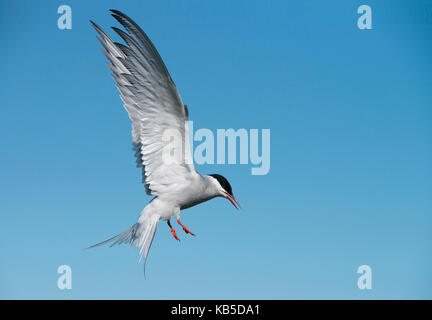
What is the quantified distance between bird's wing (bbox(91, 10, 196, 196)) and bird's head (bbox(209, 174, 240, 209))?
377 millimetres

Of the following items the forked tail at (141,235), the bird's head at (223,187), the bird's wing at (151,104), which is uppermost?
the bird's wing at (151,104)

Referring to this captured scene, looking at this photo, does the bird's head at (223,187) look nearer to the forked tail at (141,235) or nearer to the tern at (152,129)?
the tern at (152,129)

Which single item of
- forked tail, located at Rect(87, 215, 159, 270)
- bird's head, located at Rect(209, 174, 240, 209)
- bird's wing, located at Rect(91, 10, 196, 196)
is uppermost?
bird's wing, located at Rect(91, 10, 196, 196)

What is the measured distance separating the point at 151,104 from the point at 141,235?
1.17 meters

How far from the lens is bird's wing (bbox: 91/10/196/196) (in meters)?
2.96

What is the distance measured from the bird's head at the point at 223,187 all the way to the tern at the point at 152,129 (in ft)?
0.04

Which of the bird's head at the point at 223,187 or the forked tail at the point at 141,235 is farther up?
the bird's head at the point at 223,187

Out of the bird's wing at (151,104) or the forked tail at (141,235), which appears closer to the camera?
the bird's wing at (151,104)

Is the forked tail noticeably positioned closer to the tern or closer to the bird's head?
the tern

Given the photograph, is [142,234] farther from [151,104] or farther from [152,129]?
[151,104]

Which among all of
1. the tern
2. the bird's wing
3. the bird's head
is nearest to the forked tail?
the tern

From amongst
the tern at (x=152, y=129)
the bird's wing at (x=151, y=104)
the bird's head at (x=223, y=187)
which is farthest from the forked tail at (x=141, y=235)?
the bird's head at (x=223, y=187)

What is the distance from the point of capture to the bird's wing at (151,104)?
→ 2.96 m

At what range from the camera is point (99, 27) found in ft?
10.4
